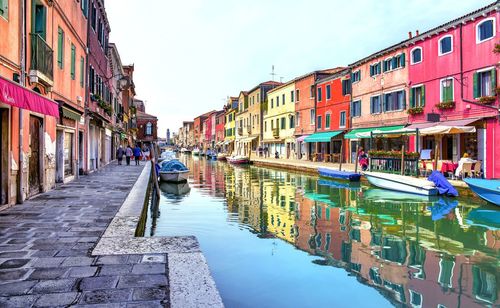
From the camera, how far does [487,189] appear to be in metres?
12.9

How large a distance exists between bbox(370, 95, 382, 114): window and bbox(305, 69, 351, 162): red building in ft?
11.4

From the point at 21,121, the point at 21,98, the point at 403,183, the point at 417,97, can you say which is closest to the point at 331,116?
the point at 417,97

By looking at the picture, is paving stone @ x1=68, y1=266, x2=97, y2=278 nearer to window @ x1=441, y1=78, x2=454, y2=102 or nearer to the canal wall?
the canal wall

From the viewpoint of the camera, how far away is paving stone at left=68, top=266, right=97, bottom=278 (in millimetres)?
4219

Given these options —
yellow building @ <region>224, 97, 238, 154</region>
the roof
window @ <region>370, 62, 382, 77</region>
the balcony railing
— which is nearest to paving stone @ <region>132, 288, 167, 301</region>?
the balcony railing

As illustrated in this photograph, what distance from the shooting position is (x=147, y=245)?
545cm

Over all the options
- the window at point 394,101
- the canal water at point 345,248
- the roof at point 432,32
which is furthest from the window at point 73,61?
the window at point 394,101

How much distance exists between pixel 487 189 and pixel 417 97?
11.6m

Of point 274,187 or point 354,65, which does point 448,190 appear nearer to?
point 274,187

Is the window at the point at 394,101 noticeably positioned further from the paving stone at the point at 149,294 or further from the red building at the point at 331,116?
the paving stone at the point at 149,294

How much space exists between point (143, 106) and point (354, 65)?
7611 cm

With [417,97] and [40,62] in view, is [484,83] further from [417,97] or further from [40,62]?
[40,62]

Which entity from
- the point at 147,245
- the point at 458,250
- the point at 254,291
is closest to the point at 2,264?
the point at 147,245

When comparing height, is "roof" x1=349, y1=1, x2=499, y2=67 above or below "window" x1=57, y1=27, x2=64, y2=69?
above
